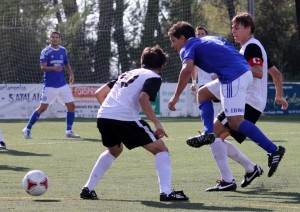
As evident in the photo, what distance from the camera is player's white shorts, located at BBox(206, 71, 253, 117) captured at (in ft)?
28.2

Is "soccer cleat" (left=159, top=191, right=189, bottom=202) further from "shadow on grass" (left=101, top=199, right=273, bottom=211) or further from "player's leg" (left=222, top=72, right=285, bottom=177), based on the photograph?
"player's leg" (left=222, top=72, right=285, bottom=177)

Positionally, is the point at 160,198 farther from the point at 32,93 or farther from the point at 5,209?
the point at 32,93

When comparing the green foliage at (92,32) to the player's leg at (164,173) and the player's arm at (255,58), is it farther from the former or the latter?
the player's leg at (164,173)

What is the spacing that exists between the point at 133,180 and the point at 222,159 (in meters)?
1.27

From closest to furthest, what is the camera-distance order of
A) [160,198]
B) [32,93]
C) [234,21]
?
[160,198] → [234,21] → [32,93]

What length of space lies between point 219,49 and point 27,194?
246 cm

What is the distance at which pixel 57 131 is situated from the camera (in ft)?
67.1

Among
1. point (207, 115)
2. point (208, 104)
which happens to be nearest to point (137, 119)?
point (207, 115)

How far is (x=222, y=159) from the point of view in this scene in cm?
909

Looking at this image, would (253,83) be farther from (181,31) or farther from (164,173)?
(164,173)

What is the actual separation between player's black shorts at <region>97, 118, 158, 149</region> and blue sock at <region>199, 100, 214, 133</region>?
42.4 inches

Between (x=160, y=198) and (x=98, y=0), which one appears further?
(x=98, y=0)

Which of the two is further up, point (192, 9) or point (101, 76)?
point (192, 9)

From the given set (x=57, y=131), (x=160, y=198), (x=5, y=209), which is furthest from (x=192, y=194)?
(x=57, y=131)
